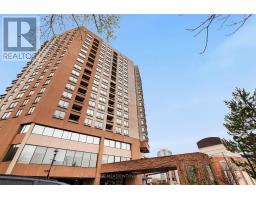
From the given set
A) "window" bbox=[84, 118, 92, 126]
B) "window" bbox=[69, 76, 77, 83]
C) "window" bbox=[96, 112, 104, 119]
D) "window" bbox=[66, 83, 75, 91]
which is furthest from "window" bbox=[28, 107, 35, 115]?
"window" bbox=[96, 112, 104, 119]

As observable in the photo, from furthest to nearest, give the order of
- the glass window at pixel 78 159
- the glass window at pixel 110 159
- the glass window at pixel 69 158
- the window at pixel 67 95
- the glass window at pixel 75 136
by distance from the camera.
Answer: the window at pixel 67 95
the glass window at pixel 110 159
the glass window at pixel 75 136
the glass window at pixel 78 159
the glass window at pixel 69 158

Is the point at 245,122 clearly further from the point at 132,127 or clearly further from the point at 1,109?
the point at 1,109

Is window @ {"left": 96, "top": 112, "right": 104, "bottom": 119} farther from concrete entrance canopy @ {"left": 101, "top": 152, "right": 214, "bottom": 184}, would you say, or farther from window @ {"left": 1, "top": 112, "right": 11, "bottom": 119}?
window @ {"left": 1, "top": 112, "right": 11, "bottom": 119}

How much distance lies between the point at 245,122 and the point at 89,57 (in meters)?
34.2

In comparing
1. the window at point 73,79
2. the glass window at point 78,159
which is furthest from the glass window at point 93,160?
the window at point 73,79

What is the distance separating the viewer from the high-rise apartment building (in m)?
22.9

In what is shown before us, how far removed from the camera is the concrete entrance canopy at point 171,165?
775 inches

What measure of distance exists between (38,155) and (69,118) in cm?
881

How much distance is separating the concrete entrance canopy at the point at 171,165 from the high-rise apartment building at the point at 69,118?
325 centimetres

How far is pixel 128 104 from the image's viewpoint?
141ft

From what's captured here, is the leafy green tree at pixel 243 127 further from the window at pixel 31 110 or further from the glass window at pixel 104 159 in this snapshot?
the window at pixel 31 110

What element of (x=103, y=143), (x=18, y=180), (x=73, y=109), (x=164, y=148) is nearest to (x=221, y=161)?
(x=103, y=143)

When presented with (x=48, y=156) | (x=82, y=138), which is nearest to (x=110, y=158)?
(x=82, y=138)

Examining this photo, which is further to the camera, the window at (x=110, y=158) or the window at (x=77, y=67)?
the window at (x=77, y=67)
